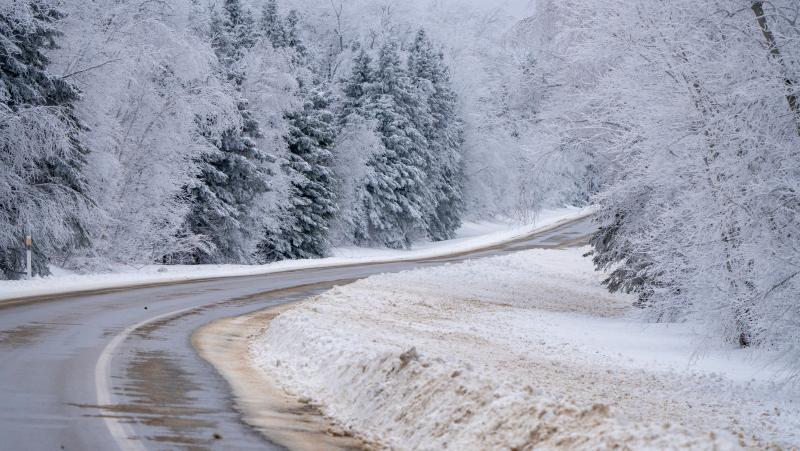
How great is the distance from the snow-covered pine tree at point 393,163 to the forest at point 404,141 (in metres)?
0.18

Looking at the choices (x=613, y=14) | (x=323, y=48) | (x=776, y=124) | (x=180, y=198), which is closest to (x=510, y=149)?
(x=323, y=48)

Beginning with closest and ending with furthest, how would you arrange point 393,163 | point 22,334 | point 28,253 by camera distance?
point 22,334 → point 28,253 → point 393,163

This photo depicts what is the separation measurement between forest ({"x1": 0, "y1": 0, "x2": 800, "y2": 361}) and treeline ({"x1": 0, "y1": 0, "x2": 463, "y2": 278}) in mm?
104

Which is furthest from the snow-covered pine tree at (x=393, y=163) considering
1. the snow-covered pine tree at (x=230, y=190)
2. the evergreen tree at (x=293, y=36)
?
the snow-covered pine tree at (x=230, y=190)

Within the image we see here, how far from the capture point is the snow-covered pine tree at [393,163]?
57.7 m

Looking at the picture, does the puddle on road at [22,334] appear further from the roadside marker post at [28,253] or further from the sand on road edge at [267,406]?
the roadside marker post at [28,253]

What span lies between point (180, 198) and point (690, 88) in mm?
28894

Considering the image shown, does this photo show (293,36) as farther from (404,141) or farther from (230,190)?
(230,190)

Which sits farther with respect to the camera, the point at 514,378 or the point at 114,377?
the point at 114,377

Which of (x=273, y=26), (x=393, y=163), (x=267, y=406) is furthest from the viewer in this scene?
(x=393, y=163)

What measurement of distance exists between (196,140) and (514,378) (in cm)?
3015

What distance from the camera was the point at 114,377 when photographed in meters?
10.6

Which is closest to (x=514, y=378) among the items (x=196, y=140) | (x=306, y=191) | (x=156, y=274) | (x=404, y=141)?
(x=156, y=274)

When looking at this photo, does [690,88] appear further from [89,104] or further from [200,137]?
[200,137]
